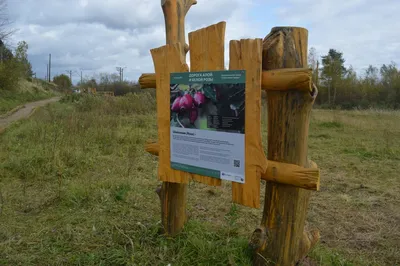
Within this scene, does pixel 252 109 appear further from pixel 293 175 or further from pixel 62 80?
pixel 62 80

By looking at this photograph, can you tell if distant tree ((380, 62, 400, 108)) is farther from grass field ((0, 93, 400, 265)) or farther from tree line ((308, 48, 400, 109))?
grass field ((0, 93, 400, 265))

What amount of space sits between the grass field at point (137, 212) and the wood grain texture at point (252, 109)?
0.74m

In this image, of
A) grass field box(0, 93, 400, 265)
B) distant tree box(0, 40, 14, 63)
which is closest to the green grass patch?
grass field box(0, 93, 400, 265)

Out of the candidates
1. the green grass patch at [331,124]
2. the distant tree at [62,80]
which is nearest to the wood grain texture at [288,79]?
the green grass patch at [331,124]

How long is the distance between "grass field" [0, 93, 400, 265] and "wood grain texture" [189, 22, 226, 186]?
0.91 meters

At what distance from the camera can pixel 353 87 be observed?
34.6m

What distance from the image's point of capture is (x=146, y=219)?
3.62 meters

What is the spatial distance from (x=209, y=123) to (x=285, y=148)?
57 centimetres

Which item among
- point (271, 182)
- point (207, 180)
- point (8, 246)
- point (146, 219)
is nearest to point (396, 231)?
point (271, 182)

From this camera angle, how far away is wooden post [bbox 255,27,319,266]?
7.43 ft

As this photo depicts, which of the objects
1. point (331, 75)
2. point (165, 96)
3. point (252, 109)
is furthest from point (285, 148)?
point (331, 75)

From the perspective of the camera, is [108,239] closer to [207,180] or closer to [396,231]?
[207,180]

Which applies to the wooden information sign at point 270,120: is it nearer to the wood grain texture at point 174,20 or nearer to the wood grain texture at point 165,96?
the wood grain texture at point 165,96

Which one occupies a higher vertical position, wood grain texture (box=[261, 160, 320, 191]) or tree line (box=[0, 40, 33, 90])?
tree line (box=[0, 40, 33, 90])
